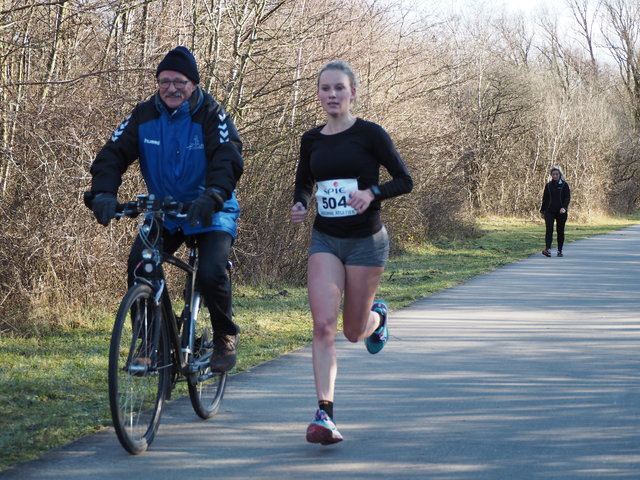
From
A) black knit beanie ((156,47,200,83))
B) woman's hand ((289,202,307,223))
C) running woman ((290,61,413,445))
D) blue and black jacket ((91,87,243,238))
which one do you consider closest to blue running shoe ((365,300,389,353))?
running woman ((290,61,413,445))

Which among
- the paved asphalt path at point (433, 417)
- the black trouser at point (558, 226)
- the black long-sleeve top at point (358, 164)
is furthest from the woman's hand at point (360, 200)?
the black trouser at point (558, 226)

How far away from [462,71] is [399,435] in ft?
53.2

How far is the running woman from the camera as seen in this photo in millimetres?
5113

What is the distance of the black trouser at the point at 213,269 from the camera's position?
5129 mm

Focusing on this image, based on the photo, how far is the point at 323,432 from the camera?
4.88 meters

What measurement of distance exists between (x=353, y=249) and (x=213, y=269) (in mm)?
754

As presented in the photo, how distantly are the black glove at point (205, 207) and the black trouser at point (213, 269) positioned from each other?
0.93ft

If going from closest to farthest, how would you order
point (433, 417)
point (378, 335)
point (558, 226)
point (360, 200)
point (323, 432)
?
point (323, 432), point (360, 200), point (433, 417), point (378, 335), point (558, 226)

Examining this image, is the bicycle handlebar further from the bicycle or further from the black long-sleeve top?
the black long-sleeve top

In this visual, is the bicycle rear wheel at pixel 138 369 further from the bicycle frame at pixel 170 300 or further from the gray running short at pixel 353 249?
the gray running short at pixel 353 249

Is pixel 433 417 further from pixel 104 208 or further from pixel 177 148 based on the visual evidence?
pixel 104 208

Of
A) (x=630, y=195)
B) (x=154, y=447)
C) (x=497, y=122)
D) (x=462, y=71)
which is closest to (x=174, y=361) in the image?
(x=154, y=447)

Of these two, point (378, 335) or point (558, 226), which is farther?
point (558, 226)

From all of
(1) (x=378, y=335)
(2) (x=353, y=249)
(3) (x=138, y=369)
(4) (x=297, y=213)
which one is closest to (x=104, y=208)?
(3) (x=138, y=369)
